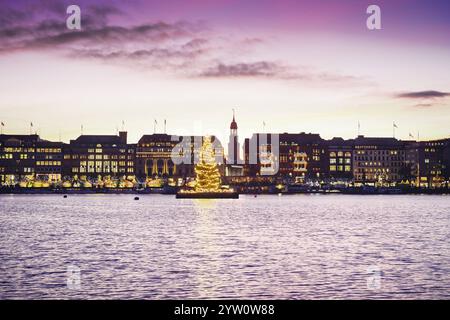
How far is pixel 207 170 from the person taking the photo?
11106 centimetres

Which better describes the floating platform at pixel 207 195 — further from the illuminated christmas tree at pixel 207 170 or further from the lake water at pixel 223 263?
the lake water at pixel 223 263

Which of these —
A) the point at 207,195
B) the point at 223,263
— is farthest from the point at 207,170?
the point at 223,263

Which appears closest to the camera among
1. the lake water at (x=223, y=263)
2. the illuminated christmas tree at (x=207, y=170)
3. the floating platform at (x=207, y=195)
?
the lake water at (x=223, y=263)

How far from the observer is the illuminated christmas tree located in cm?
10256

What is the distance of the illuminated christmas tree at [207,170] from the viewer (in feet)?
336

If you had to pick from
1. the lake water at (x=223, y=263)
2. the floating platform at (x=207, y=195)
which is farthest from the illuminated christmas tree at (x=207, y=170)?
the lake water at (x=223, y=263)

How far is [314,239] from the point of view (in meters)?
→ 50.8

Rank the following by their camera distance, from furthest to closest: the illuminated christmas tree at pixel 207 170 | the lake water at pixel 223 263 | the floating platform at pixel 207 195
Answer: the floating platform at pixel 207 195 → the illuminated christmas tree at pixel 207 170 → the lake water at pixel 223 263

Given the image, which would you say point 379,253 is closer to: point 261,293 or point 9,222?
point 261,293

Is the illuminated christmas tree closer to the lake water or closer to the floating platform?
the floating platform

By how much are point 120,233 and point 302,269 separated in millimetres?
26037

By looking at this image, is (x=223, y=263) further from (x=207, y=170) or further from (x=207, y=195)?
(x=207, y=195)

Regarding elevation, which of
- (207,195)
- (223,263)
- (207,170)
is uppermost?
(207,170)

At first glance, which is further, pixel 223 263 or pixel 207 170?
pixel 207 170
